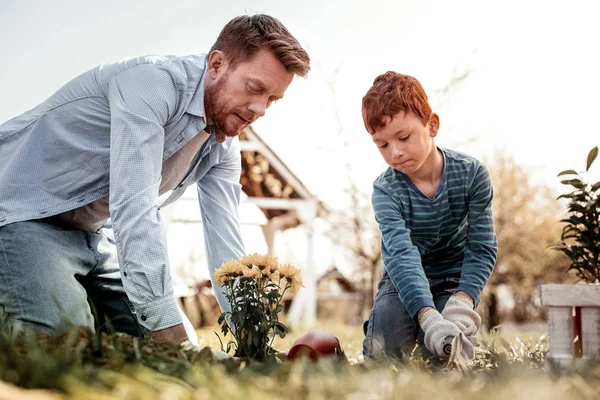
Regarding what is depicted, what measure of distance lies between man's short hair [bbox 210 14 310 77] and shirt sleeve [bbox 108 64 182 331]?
1.55ft

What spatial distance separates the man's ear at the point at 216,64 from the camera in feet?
9.68

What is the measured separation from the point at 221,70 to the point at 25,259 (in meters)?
1.29

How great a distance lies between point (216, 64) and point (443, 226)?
1593 mm

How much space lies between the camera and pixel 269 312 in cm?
254

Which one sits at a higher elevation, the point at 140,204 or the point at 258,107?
Result: the point at 258,107

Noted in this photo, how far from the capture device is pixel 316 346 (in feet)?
8.96

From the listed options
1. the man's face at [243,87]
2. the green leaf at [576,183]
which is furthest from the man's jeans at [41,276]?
the green leaf at [576,183]

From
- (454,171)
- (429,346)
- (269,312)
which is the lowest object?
(429,346)

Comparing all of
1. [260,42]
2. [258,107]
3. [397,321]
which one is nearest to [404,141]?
[258,107]

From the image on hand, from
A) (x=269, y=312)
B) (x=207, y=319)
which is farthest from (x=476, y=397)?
(x=207, y=319)

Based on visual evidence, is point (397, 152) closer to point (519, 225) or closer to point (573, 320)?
point (573, 320)

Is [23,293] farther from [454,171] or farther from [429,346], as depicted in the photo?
[454,171]

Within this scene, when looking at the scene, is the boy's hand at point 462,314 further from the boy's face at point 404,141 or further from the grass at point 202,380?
the grass at point 202,380

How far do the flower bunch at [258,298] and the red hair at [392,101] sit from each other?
1067mm
